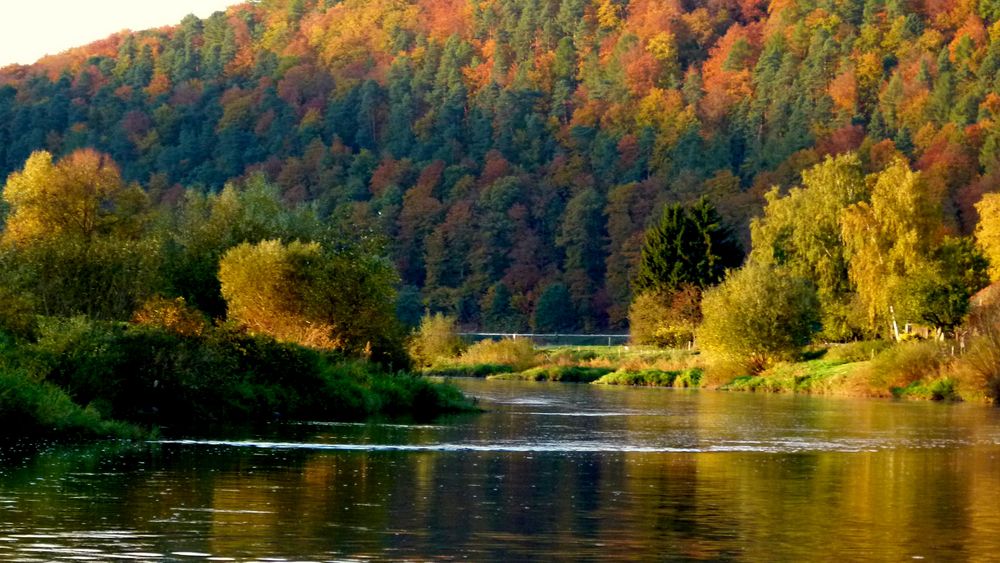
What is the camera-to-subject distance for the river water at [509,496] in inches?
781

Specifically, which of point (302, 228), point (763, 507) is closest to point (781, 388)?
point (302, 228)

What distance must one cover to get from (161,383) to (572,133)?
142635 mm

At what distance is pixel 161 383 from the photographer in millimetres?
40062

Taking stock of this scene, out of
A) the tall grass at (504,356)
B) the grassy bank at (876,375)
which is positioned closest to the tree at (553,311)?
the tall grass at (504,356)

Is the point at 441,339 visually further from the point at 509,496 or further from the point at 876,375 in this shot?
the point at 509,496

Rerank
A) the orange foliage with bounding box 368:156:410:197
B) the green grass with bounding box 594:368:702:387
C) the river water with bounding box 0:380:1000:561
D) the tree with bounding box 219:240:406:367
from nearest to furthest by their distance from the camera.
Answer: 1. the river water with bounding box 0:380:1000:561
2. the tree with bounding box 219:240:406:367
3. the green grass with bounding box 594:368:702:387
4. the orange foliage with bounding box 368:156:410:197

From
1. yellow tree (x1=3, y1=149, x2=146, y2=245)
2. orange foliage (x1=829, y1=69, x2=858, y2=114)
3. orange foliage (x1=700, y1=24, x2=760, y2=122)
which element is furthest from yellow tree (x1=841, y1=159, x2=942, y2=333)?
orange foliage (x1=700, y1=24, x2=760, y2=122)

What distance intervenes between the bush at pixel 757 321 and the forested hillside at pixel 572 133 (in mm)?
53013

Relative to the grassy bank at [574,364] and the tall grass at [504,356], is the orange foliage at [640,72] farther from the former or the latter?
the tall grass at [504,356]

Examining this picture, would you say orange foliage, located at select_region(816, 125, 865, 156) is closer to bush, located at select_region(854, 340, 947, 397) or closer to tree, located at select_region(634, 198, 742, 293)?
tree, located at select_region(634, 198, 742, 293)

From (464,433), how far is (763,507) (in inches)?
649

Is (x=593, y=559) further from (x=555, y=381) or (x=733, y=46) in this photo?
(x=733, y=46)

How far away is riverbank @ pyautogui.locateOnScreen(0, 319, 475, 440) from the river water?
1775 millimetres

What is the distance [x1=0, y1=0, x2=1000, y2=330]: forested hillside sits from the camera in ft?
508
